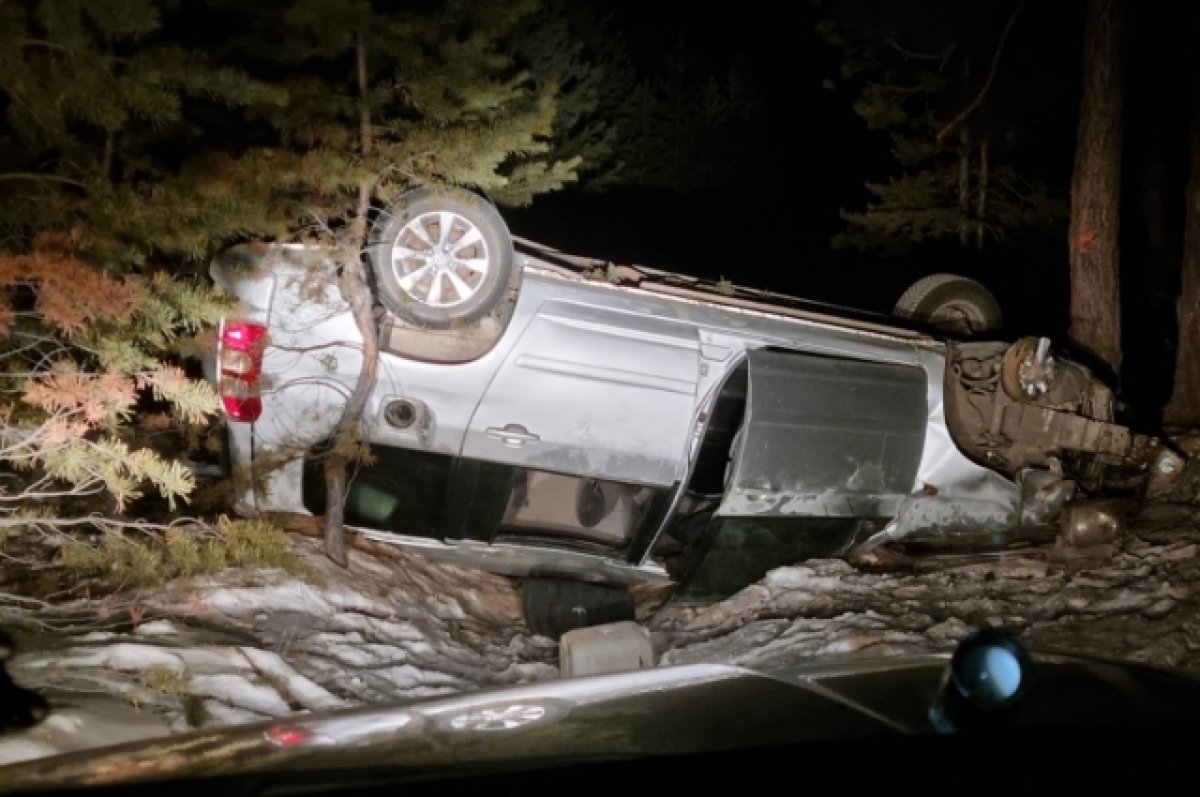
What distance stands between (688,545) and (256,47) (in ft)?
13.0

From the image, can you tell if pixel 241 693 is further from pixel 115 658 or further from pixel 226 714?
pixel 115 658

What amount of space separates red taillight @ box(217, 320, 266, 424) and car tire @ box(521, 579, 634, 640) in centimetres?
210

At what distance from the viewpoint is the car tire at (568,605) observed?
5.77m

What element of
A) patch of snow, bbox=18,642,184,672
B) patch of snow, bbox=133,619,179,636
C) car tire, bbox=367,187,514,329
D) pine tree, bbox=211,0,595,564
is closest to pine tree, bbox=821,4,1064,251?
pine tree, bbox=211,0,595,564

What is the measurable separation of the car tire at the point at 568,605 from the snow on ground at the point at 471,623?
0.44 feet

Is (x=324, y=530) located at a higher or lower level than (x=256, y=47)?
lower

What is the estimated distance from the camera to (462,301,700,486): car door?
16.6 ft

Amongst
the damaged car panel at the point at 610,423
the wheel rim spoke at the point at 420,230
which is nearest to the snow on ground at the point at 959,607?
the damaged car panel at the point at 610,423

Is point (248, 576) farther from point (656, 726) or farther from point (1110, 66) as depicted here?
point (1110, 66)

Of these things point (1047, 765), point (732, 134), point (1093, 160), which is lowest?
point (1047, 765)

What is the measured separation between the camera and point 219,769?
7.31 ft

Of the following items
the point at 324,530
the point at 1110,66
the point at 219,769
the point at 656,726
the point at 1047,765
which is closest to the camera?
the point at 1047,765

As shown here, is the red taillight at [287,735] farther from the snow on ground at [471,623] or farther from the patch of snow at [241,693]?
the patch of snow at [241,693]

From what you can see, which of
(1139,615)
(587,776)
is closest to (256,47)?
(587,776)
